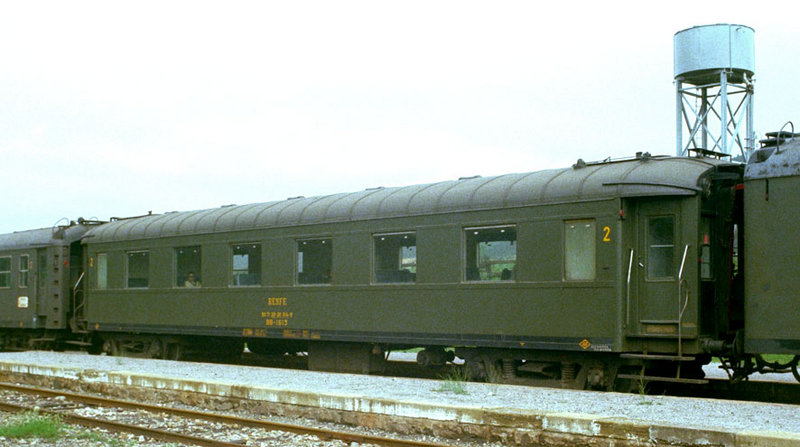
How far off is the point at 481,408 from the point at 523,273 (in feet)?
12.6

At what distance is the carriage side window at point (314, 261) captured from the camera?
15828 millimetres

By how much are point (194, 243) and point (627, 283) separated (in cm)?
981

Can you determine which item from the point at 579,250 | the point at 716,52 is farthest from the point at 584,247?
the point at 716,52

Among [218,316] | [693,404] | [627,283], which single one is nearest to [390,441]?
[693,404]

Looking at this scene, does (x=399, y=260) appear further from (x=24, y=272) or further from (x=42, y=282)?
(x=24, y=272)

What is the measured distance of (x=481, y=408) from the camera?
9297 mm

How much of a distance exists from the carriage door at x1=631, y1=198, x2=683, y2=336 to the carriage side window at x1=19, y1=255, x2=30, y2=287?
16.9m

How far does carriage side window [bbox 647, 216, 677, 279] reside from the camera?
1166 centimetres

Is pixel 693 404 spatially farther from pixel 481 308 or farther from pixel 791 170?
pixel 481 308

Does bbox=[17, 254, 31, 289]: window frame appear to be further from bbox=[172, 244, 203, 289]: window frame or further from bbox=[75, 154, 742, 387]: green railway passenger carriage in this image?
bbox=[172, 244, 203, 289]: window frame

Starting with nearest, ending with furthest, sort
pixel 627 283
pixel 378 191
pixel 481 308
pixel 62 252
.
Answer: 1. pixel 627 283
2. pixel 481 308
3. pixel 378 191
4. pixel 62 252

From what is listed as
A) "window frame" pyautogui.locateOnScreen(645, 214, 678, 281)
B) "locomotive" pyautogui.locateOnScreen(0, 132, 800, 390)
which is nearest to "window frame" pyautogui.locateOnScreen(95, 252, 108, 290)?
"locomotive" pyautogui.locateOnScreen(0, 132, 800, 390)

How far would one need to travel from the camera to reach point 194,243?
18.5m

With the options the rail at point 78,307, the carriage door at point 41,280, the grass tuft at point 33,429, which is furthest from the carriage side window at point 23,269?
the grass tuft at point 33,429
